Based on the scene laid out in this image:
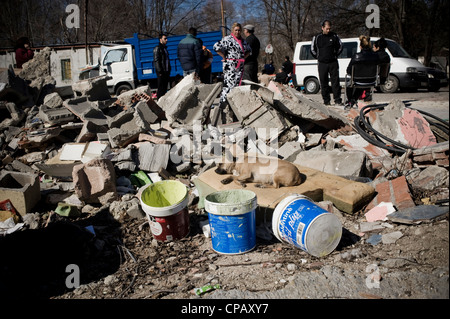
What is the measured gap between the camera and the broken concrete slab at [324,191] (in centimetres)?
397

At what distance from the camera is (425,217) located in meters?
3.42

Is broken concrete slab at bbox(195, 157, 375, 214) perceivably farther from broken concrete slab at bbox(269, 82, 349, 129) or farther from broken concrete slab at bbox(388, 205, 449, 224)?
broken concrete slab at bbox(269, 82, 349, 129)

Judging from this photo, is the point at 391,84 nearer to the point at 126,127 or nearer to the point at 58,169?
the point at 126,127

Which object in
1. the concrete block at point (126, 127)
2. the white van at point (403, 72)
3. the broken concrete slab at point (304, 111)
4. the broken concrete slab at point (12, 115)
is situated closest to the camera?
the concrete block at point (126, 127)

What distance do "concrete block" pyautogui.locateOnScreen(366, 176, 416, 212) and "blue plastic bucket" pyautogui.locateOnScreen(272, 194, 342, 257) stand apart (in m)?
1.10

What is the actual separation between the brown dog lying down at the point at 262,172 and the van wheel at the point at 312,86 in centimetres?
1018

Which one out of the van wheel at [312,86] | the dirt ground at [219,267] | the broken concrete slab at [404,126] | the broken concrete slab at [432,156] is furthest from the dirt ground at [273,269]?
the van wheel at [312,86]

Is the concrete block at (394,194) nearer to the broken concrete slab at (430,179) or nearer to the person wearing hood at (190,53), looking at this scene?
the broken concrete slab at (430,179)

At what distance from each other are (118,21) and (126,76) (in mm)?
16293

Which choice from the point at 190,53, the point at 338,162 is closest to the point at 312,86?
the point at 190,53

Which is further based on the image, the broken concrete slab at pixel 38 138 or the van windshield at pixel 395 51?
the van windshield at pixel 395 51

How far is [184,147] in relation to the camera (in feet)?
18.9

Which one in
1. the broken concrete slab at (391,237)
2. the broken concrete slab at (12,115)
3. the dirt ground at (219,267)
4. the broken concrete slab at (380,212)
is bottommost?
the dirt ground at (219,267)
